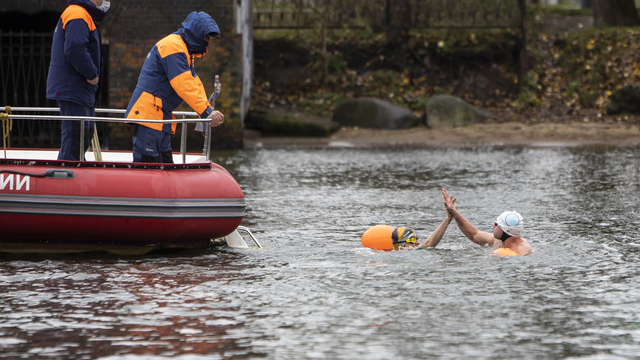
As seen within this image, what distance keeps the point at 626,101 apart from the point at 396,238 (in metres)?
14.6

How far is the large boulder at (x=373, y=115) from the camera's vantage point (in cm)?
2028

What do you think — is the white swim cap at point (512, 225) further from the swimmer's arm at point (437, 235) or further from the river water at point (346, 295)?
the swimmer's arm at point (437, 235)

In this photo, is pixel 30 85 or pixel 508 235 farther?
pixel 30 85

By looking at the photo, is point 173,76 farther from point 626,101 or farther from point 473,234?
point 626,101

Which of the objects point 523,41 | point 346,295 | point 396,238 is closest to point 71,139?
point 396,238

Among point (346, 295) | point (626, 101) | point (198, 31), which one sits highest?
point (198, 31)

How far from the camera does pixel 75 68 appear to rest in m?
7.55

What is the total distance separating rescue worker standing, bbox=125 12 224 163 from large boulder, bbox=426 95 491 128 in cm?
1318

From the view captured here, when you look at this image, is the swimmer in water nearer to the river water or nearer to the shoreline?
the river water

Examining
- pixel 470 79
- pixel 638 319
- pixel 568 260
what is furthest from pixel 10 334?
pixel 470 79

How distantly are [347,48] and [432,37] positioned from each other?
7.34 feet

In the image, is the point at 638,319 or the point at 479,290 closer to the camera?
the point at 638,319

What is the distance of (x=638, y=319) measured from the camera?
5.30 m

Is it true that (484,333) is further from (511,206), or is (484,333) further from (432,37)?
(432,37)
